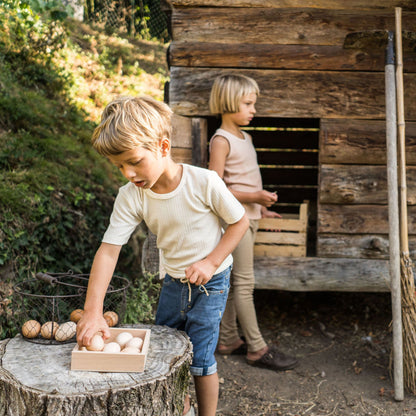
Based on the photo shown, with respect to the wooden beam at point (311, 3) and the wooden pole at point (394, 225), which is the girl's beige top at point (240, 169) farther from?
the wooden beam at point (311, 3)

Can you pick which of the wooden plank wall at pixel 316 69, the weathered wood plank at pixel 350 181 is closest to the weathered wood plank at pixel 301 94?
the wooden plank wall at pixel 316 69

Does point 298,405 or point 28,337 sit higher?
point 28,337

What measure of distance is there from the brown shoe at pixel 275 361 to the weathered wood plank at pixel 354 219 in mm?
Result: 1056

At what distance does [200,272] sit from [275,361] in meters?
1.80

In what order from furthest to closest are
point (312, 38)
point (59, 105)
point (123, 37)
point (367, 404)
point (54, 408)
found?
point (123, 37), point (59, 105), point (312, 38), point (367, 404), point (54, 408)

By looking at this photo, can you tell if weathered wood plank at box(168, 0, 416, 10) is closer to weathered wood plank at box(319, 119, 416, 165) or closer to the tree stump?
weathered wood plank at box(319, 119, 416, 165)

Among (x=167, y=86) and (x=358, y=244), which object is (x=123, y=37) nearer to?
(x=167, y=86)

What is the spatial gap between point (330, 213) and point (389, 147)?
35.6 inches

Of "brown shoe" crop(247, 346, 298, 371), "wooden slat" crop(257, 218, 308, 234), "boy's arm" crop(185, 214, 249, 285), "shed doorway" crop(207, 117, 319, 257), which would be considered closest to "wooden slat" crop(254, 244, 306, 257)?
"wooden slat" crop(257, 218, 308, 234)

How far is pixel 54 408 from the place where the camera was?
1816mm

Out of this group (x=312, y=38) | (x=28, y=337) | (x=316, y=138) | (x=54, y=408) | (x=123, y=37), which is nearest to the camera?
(x=54, y=408)

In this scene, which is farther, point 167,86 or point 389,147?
point 167,86

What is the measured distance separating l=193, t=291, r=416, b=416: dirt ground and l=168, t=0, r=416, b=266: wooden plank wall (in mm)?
949

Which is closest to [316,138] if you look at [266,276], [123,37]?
[266,276]
